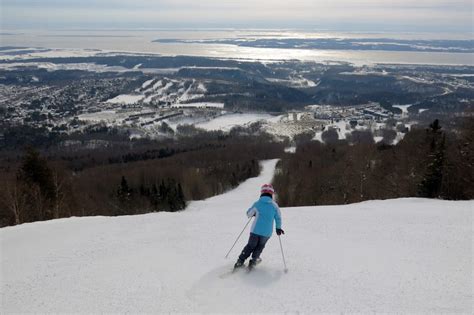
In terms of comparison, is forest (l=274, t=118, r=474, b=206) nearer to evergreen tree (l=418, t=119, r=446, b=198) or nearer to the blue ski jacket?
evergreen tree (l=418, t=119, r=446, b=198)

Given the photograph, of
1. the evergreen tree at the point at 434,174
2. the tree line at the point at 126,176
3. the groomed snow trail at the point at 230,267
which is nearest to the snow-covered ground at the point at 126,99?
the tree line at the point at 126,176

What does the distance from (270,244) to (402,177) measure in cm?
2839

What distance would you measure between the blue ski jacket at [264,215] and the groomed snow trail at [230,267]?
95 centimetres

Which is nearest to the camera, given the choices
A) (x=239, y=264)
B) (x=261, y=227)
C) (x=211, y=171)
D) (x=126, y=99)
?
(x=261, y=227)

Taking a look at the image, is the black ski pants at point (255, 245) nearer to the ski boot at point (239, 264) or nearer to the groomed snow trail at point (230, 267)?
the ski boot at point (239, 264)

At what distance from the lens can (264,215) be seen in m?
9.12

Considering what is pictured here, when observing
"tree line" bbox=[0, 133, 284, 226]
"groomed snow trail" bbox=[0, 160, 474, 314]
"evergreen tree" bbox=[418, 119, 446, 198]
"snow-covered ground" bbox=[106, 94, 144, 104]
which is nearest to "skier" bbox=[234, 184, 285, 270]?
"groomed snow trail" bbox=[0, 160, 474, 314]

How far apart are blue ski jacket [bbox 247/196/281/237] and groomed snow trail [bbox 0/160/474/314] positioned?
0.95 m

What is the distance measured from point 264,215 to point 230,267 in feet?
5.11

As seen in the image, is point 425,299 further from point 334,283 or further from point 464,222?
point 464,222

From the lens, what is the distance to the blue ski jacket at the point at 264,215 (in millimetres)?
9092

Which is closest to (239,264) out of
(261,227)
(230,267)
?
(230,267)

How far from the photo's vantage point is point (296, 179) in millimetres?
63469

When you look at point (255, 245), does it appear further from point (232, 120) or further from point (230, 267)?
point (232, 120)
